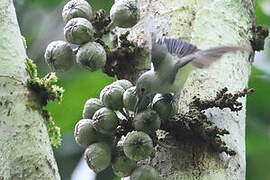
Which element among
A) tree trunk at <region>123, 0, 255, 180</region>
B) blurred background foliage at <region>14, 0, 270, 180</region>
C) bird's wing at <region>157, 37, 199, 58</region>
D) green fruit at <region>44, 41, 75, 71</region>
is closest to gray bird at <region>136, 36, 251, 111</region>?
bird's wing at <region>157, 37, 199, 58</region>

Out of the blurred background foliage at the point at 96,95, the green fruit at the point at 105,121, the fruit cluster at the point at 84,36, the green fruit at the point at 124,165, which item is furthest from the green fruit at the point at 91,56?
the blurred background foliage at the point at 96,95

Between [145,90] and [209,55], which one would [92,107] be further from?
[209,55]

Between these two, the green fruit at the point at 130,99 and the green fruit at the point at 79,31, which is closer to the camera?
the green fruit at the point at 130,99

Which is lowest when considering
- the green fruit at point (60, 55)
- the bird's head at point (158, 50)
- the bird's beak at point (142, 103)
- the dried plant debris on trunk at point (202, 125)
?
the dried plant debris on trunk at point (202, 125)

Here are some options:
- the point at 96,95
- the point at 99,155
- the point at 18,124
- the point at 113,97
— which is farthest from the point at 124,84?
the point at 96,95

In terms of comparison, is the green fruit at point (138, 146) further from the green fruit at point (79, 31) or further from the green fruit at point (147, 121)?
the green fruit at point (79, 31)

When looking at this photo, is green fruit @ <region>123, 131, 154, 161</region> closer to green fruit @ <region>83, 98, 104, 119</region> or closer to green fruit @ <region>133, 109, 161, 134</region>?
green fruit @ <region>133, 109, 161, 134</region>
